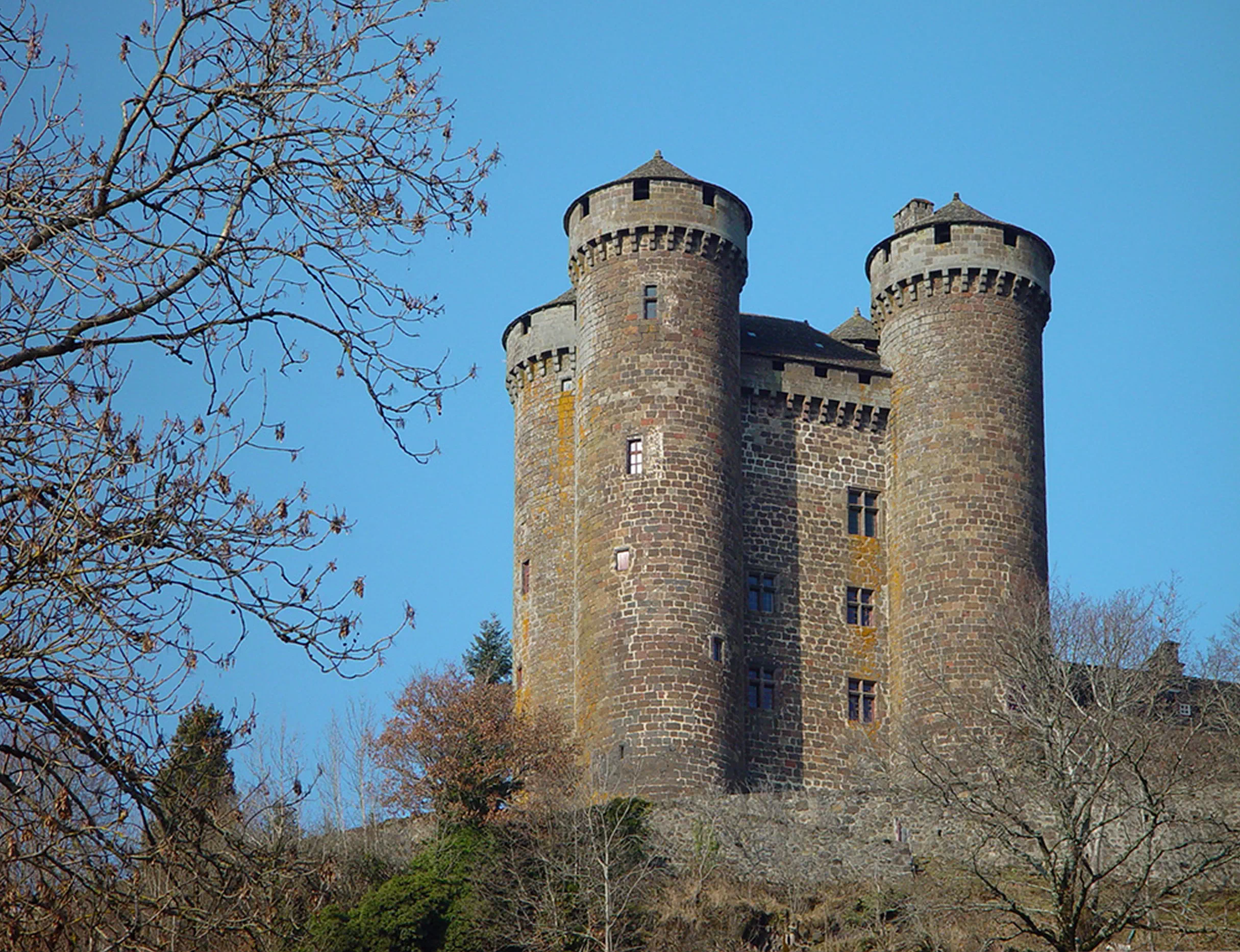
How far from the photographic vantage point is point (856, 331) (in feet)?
156

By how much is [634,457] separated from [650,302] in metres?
3.40

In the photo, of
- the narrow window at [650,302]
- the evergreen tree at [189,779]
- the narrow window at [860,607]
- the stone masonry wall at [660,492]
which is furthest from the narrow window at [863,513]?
the evergreen tree at [189,779]

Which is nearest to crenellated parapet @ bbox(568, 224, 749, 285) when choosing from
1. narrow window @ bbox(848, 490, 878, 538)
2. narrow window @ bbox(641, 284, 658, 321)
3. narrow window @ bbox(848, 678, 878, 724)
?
narrow window @ bbox(641, 284, 658, 321)

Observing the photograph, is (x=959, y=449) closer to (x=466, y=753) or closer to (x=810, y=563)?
(x=810, y=563)

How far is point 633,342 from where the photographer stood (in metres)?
41.0

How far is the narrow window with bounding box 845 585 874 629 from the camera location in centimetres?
4250

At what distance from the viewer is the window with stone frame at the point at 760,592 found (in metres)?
41.9

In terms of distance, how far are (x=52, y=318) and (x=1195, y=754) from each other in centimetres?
3007

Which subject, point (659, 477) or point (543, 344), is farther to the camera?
point (543, 344)

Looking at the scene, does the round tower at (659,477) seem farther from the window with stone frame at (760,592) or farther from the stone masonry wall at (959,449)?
the stone masonry wall at (959,449)

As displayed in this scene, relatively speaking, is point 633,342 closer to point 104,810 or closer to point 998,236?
point 998,236

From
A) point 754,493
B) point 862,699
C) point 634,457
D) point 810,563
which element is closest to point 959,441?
point 810,563

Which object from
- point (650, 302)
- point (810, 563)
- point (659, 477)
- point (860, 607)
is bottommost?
point (860, 607)

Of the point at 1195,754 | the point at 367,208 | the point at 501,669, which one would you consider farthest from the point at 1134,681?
the point at 367,208
